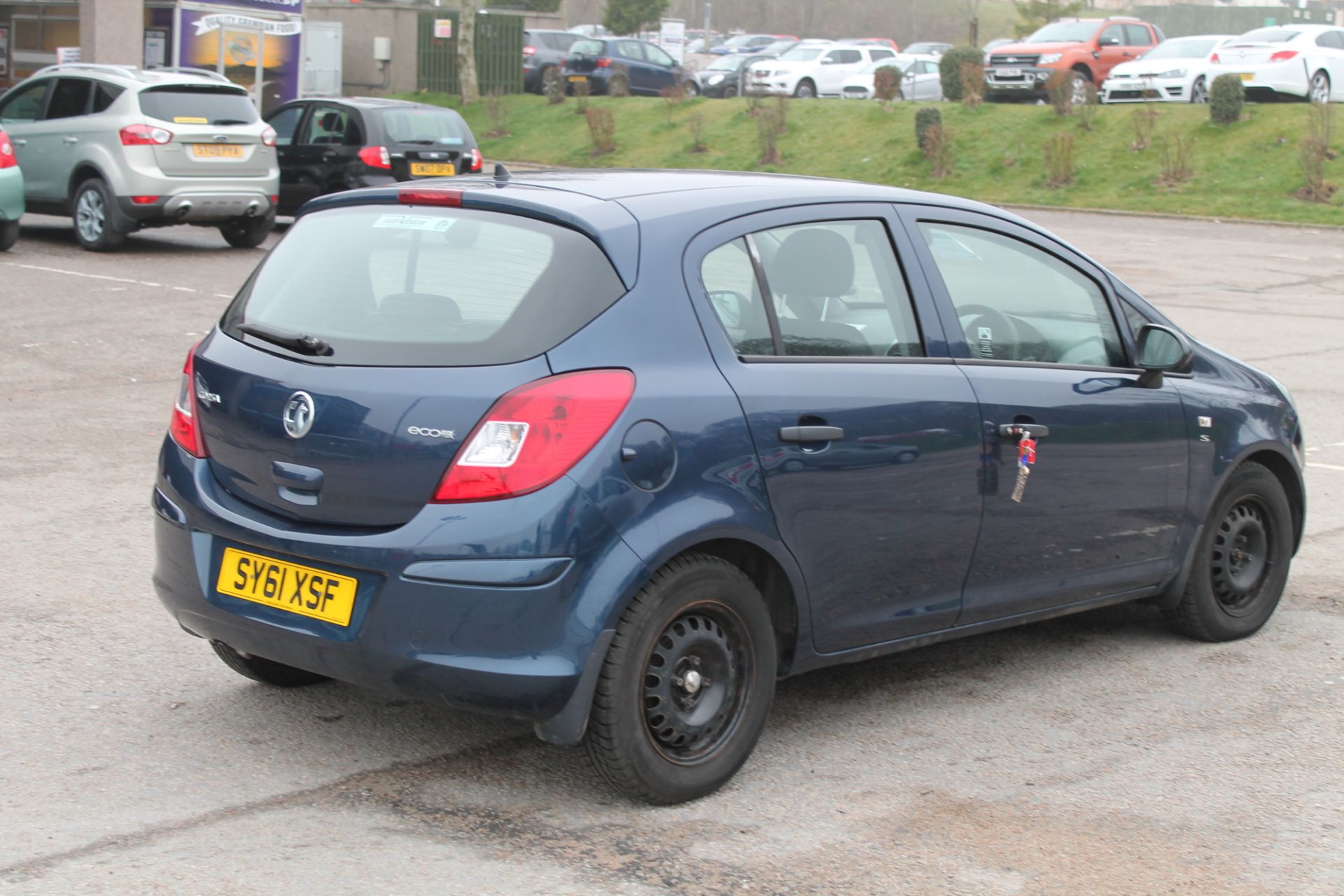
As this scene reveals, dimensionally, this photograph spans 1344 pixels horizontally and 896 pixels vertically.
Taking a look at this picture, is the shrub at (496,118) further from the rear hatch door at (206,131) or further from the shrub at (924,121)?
the rear hatch door at (206,131)

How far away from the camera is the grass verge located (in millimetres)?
27719

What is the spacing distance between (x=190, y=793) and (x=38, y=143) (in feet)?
50.0

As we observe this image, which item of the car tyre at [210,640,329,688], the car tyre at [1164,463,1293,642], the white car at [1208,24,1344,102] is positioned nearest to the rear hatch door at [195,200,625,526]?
the car tyre at [210,640,329,688]

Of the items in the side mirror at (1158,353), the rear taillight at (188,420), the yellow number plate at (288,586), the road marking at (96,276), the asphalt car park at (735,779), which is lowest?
the asphalt car park at (735,779)

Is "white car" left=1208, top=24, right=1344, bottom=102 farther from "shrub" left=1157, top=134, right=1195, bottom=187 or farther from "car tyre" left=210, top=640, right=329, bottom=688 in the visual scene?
"car tyre" left=210, top=640, right=329, bottom=688

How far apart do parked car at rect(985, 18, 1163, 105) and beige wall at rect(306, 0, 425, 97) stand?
60.1 ft

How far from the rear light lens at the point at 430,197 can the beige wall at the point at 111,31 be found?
23934 millimetres

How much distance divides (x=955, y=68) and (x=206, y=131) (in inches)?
822

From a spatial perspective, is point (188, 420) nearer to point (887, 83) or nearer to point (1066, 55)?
point (887, 83)

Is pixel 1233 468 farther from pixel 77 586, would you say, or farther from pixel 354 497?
pixel 77 586

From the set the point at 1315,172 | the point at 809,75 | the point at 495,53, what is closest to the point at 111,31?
the point at 495,53

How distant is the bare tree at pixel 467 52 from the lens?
42188 mm

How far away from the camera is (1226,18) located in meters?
87.6

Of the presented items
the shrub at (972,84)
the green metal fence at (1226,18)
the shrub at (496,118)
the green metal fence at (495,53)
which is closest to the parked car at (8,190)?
the shrub at (972,84)
